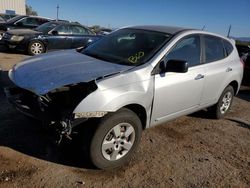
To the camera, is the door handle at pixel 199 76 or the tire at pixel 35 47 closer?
the door handle at pixel 199 76

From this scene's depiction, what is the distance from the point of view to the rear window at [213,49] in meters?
5.22

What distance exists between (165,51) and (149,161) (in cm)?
153

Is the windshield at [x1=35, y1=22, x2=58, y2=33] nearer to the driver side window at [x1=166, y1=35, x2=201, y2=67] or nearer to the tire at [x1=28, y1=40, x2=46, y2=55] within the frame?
the tire at [x1=28, y1=40, x2=46, y2=55]

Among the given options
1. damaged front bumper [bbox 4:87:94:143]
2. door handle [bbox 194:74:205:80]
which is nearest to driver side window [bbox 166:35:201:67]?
door handle [bbox 194:74:205:80]

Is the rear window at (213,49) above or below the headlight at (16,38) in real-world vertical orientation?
above

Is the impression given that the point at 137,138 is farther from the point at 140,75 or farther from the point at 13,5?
the point at 13,5

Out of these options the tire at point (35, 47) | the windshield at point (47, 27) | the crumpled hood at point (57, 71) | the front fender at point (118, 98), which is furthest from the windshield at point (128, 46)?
the windshield at point (47, 27)

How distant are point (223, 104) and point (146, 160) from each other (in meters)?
2.65

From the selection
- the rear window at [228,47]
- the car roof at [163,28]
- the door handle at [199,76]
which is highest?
the car roof at [163,28]

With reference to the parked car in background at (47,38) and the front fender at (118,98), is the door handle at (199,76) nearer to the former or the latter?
the front fender at (118,98)

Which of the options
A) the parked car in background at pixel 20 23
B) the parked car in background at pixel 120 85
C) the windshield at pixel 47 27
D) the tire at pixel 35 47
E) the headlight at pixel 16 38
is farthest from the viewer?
the parked car in background at pixel 20 23

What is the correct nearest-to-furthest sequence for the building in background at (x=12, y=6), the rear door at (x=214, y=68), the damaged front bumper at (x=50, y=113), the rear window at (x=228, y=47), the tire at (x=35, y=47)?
the damaged front bumper at (x=50, y=113) → the rear door at (x=214, y=68) → the rear window at (x=228, y=47) → the tire at (x=35, y=47) → the building in background at (x=12, y=6)

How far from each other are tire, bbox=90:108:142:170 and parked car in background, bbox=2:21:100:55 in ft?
25.9

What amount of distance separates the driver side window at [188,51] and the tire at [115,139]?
1.12m
